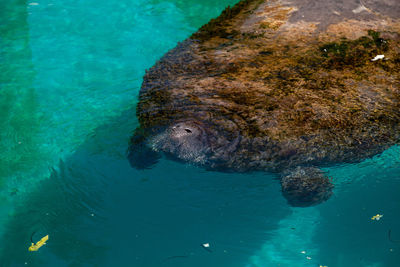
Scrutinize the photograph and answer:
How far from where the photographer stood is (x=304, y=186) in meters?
4.19

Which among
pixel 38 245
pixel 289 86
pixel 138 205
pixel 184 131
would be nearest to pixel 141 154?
pixel 138 205

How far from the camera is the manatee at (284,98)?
4.13 meters

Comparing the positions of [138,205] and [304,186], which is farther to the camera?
[138,205]

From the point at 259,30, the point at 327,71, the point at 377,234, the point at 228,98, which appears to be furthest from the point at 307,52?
the point at 377,234

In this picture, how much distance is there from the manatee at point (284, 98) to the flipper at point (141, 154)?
2 centimetres

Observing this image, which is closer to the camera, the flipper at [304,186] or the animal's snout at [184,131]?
the animal's snout at [184,131]

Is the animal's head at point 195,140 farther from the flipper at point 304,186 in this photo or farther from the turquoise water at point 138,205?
the flipper at point 304,186

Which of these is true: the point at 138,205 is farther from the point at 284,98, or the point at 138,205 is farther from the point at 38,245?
the point at 284,98

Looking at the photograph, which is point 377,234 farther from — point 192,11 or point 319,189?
point 192,11

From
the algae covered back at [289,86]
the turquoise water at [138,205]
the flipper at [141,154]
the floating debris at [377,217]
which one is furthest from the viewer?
the floating debris at [377,217]

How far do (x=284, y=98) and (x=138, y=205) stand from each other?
7.61 feet

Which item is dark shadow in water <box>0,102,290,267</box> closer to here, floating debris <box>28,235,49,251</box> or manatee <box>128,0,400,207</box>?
floating debris <box>28,235,49,251</box>

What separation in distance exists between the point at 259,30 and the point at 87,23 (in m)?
4.09

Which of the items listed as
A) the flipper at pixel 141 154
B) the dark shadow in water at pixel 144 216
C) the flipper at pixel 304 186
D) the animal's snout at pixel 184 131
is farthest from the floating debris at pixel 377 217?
the flipper at pixel 141 154
